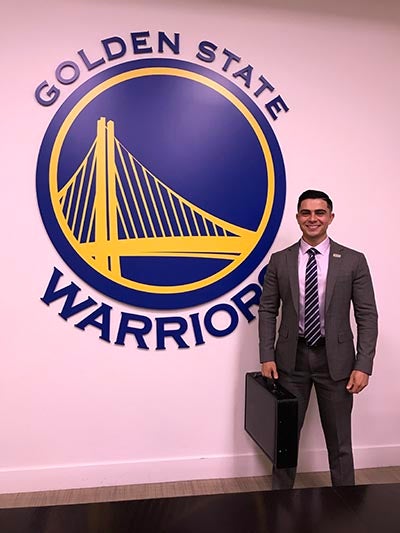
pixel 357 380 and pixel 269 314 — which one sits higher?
pixel 269 314

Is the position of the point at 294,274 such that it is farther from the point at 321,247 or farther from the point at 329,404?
the point at 329,404

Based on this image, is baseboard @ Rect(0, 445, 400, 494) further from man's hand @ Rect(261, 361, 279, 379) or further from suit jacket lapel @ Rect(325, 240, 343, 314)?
suit jacket lapel @ Rect(325, 240, 343, 314)

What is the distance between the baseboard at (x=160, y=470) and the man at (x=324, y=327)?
17.9 inches

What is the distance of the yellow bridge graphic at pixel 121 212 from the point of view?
2.66 metres

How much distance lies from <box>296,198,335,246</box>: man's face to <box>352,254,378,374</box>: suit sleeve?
248 mm

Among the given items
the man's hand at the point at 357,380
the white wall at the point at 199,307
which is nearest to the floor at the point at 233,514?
the man's hand at the point at 357,380

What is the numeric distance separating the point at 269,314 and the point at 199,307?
1.41ft

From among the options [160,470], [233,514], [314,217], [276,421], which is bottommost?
[160,470]

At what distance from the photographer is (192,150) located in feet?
9.05

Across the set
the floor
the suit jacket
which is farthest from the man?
the floor

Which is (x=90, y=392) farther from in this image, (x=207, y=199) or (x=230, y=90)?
(x=230, y=90)

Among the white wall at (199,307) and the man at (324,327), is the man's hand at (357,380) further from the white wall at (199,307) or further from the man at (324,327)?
the white wall at (199,307)

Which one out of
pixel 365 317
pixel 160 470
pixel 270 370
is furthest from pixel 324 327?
pixel 160 470

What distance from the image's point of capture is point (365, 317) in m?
2.44
